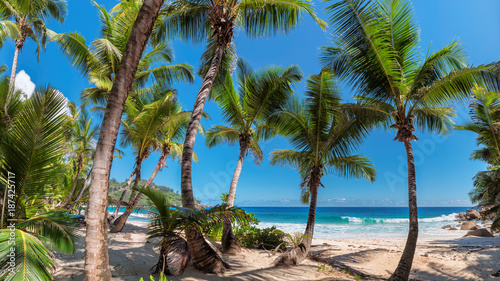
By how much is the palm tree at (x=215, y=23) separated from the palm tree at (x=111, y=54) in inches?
46.6

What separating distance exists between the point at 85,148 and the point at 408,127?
16.4m

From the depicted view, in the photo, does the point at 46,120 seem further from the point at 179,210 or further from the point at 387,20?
the point at 387,20

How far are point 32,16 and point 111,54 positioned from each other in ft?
18.0

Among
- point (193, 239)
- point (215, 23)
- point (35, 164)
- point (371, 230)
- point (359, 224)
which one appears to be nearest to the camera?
point (35, 164)

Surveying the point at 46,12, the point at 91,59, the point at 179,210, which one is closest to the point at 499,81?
the point at 179,210

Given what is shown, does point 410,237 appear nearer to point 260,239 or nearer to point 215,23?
point 260,239

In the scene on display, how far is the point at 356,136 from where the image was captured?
26.7 feet

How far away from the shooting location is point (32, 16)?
10.2 meters

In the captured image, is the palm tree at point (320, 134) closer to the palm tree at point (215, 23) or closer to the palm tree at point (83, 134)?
the palm tree at point (215, 23)

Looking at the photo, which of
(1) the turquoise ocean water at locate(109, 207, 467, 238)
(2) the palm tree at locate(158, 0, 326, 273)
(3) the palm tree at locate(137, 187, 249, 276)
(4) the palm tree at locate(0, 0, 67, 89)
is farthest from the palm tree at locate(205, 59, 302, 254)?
(4) the palm tree at locate(0, 0, 67, 89)

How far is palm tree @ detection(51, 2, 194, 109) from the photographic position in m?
8.14

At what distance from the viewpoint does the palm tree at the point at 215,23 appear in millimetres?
5547

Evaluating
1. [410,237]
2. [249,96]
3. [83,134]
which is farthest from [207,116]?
[83,134]

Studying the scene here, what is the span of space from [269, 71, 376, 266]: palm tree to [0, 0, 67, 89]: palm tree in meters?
9.72
